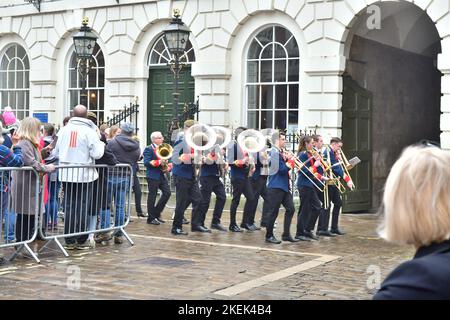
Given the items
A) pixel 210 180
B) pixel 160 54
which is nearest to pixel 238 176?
pixel 210 180

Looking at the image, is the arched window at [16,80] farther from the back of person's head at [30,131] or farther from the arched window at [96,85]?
the back of person's head at [30,131]

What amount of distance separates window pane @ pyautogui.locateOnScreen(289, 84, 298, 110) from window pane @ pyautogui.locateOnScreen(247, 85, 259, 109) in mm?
1071

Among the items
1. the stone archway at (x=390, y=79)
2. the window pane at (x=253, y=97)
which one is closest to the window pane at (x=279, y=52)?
the window pane at (x=253, y=97)

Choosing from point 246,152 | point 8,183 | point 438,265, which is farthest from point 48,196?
point 438,265

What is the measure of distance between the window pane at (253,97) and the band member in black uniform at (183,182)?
6.96 meters

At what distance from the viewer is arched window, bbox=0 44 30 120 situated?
23094mm

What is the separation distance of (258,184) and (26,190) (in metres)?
5.07

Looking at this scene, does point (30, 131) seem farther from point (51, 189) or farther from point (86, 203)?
point (51, 189)

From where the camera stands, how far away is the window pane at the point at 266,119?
18.4 meters

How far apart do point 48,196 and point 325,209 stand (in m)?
4.77

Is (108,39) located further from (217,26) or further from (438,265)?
(438,265)

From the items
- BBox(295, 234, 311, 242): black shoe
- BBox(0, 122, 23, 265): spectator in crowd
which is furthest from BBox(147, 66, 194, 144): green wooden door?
BBox(0, 122, 23, 265): spectator in crowd

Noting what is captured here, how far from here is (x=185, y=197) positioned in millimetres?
11648

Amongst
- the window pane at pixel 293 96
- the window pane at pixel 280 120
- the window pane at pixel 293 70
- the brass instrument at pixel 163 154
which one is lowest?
the brass instrument at pixel 163 154
